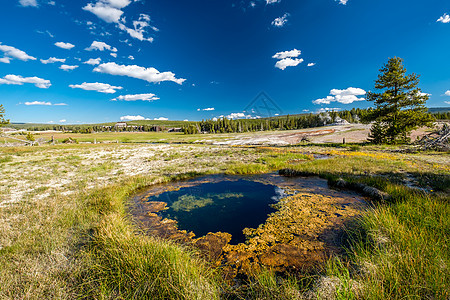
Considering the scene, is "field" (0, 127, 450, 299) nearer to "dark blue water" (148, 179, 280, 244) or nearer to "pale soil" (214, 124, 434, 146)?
"dark blue water" (148, 179, 280, 244)

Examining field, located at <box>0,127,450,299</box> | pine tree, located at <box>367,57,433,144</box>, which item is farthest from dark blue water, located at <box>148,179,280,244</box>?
pine tree, located at <box>367,57,433,144</box>

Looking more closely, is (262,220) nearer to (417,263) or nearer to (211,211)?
(211,211)

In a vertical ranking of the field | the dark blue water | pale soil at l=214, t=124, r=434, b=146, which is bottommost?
the dark blue water

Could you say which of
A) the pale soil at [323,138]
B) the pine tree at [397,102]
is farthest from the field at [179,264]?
the pale soil at [323,138]

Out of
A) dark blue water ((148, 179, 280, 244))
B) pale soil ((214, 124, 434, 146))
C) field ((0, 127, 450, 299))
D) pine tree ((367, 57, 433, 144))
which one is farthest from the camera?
pale soil ((214, 124, 434, 146))

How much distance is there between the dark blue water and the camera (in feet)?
21.1

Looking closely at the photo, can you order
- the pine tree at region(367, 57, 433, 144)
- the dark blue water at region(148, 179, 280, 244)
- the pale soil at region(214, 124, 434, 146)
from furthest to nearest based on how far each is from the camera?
the pale soil at region(214, 124, 434, 146) < the pine tree at region(367, 57, 433, 144) < the dark blue water at region(148, 179, 280, 244)

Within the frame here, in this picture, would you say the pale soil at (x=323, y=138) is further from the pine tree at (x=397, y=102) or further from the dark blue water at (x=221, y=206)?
the dark blue water at (x=221, y=206)

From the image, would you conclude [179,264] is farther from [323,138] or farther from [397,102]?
[323,138]

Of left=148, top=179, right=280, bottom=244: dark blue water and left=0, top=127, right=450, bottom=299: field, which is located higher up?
left=0, top=127, right=450, bottom=299: field

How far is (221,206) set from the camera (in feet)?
26.6

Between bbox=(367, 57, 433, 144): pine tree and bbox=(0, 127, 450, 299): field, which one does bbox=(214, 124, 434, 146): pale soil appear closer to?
bbox=(367, 57, 433, 144): pine tree

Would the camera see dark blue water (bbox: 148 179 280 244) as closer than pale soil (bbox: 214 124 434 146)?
Yes

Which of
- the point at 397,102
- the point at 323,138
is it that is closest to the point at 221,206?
the point at 397,102
